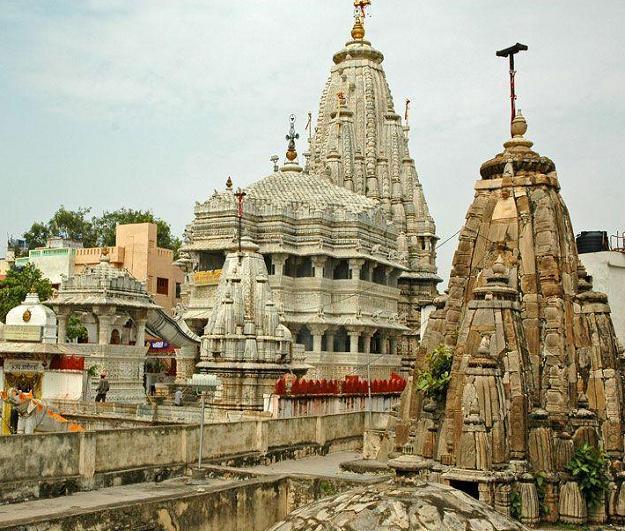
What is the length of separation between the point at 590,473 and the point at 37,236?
58.3 meters

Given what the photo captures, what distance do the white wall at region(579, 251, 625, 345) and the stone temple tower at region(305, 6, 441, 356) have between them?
19851 millimetres

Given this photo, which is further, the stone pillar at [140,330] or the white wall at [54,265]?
the white wall at [54,265]

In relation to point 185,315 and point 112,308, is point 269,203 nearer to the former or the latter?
point 185,315

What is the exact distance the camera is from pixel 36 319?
91.5 feet

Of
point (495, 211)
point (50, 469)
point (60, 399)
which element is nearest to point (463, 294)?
point (495, 211)

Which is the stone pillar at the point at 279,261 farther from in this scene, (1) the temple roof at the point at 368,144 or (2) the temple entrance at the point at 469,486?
(2) the temple entrance at the point at 469,486

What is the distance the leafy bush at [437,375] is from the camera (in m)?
16.0

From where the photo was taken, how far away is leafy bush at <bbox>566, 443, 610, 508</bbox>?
1483cm

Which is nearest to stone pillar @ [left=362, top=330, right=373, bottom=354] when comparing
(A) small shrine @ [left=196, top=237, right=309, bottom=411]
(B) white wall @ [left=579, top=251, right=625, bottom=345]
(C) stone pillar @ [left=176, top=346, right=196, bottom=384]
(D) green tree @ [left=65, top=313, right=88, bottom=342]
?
(C) stone pillar @ [left=176, top=346, right=196, bottom=384]

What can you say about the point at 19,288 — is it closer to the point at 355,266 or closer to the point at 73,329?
the point at 73,329

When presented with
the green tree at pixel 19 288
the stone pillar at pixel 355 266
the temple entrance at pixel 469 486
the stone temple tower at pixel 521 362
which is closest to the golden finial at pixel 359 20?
the stone pillar at pixel 355 266

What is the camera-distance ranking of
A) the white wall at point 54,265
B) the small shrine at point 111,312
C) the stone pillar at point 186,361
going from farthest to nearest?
the white wall at point 54,265, the stone pillar at point 186,361, the small shrine at point 111,312

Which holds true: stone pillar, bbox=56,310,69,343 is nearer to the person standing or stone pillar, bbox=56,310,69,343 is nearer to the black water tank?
the person standing

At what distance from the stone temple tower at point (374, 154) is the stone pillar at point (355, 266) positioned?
29.8 ft
